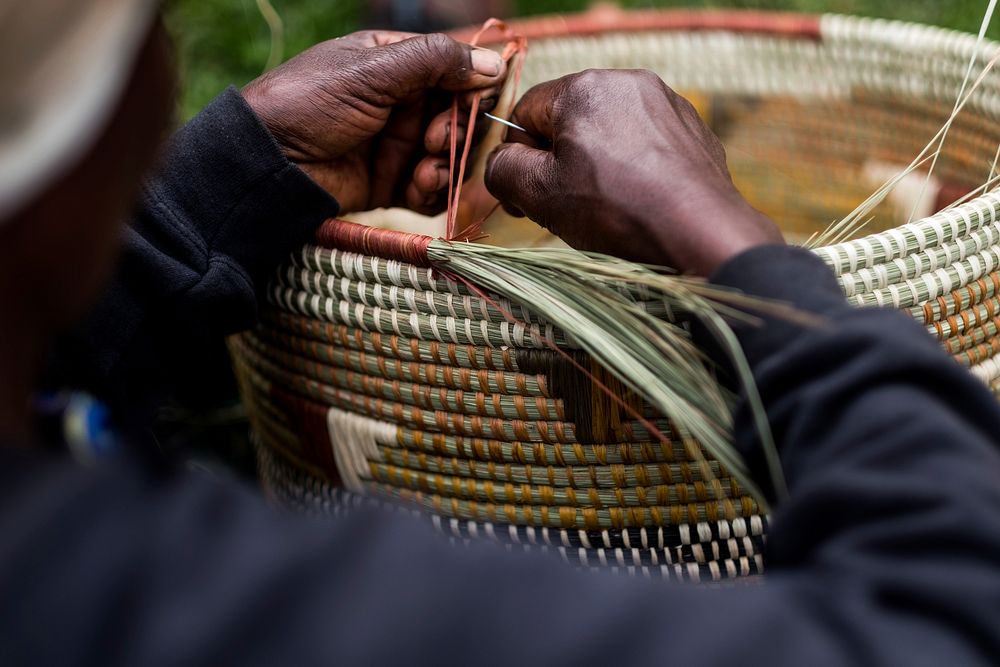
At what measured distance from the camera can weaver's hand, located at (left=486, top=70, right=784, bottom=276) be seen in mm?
635

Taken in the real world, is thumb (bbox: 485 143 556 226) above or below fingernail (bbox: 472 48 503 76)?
below

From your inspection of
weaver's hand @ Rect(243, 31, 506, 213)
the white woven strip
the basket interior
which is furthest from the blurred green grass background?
the white woven strip

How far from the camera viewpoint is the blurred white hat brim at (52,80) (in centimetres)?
38

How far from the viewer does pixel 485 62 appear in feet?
2.88

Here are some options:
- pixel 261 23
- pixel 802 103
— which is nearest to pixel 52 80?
pixel 802 103

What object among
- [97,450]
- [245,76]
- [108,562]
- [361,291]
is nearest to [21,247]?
[108,562]

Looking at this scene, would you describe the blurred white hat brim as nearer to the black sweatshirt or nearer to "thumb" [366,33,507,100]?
the black sweatshirt

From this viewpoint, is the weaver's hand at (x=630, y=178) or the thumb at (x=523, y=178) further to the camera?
the thumb at (x=523, y=178)

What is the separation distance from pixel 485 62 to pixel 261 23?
1.22m

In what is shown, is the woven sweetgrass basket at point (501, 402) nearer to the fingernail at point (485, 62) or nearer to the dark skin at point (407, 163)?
the dark skin at point (407, 163)

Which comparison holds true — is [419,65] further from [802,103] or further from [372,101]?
[802,103]

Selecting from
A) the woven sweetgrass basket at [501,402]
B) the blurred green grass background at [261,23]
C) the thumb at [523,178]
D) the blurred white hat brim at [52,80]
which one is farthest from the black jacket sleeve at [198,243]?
the blurred green grass background at [261,23]

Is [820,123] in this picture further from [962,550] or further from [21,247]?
[21,247]

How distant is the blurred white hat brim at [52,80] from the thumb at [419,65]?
0.43 metres
